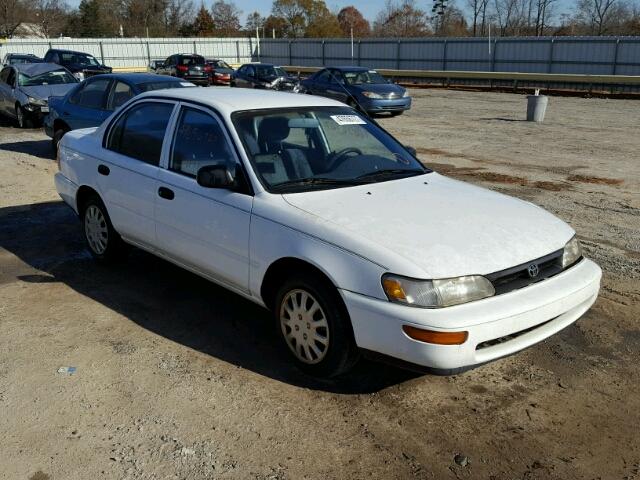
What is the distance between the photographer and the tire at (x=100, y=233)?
582 centimetres

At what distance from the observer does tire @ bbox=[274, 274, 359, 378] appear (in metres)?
3.69

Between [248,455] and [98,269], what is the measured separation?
11.0ft

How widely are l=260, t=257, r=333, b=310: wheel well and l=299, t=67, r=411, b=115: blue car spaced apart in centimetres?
1551

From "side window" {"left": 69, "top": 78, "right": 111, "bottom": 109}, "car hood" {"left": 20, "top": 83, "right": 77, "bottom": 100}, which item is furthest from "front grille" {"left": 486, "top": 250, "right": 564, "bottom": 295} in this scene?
"car hood" {"left": 20, "top": 83, "right": 77, "bottom": 100}

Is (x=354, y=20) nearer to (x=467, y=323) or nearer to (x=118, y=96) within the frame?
(x=118, y=96)

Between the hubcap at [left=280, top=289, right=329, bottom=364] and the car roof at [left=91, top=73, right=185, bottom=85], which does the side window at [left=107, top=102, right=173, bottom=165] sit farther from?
the car roof at [left=91, top=73, right=185, bottom=85]

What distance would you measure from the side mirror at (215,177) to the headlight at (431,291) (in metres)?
1.35

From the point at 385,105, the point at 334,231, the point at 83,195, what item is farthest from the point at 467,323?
the point at 385,105

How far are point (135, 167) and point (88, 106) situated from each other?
635 cm

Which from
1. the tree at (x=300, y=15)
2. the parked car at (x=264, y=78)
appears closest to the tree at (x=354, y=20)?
the tree at (x=300, y=15)

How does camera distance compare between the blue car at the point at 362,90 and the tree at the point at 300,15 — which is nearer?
the blue car at the point at 362,90

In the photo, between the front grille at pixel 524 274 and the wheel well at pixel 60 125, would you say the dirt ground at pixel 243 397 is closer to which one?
the front grille at pixel 524 274

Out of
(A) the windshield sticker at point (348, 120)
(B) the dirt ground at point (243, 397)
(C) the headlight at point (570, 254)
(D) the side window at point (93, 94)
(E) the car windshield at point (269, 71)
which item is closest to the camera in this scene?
(B) the dirt ground at point (243, 397)

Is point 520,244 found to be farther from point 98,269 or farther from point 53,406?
point 98,269
